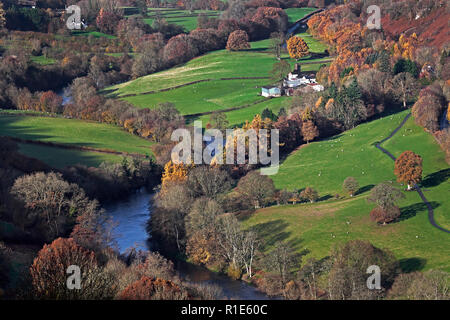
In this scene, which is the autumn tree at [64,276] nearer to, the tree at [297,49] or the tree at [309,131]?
the tree at [309,131]

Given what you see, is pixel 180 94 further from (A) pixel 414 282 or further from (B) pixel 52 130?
(A) pixel 414 282

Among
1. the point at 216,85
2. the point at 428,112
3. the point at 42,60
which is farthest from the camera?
the point at 42,60

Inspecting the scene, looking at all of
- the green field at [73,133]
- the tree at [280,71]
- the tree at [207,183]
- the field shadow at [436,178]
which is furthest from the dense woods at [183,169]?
the green field at [73,133]

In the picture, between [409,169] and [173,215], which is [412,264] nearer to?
[409,169]

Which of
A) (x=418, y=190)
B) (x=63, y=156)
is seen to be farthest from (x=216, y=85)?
(x=418, y=190)

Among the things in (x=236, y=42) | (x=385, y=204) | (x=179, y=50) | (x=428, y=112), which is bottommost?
(x=385, y=204)

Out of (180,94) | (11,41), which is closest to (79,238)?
(180,94)

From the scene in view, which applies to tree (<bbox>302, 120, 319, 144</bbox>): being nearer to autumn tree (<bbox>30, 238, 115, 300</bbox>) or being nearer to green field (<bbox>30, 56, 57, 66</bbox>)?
autumn tree (<bbox>30, 238, 115, 300</bbox>)
